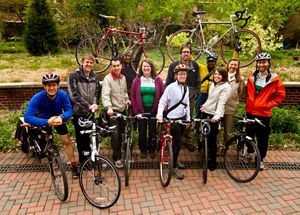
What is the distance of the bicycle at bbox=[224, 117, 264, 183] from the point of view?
4.38 meters

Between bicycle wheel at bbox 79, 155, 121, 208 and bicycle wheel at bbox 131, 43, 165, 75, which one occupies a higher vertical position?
bicycle wheel at bbox 131, 43, 165, 75

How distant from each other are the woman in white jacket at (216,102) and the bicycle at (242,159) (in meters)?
0.36

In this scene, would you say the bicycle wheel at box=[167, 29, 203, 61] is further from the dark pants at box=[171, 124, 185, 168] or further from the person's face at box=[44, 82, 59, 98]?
the person's face at box=[44, 82, 59, 98]

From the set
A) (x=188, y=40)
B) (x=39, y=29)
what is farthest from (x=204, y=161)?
(x=39, y=29)

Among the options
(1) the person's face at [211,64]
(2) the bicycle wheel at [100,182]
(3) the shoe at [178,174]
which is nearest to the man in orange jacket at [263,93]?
(1) the person's face at [211,64]

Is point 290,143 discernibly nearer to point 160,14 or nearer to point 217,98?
point 217,98

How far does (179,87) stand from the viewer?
4.20 meters

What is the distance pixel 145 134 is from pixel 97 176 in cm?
127

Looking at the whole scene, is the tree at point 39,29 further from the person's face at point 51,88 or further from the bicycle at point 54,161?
the person's face at point 51,88

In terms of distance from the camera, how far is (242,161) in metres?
4.86

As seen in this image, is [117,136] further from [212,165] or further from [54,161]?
[212,165]

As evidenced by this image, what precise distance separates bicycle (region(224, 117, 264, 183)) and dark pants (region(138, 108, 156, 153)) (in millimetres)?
1307

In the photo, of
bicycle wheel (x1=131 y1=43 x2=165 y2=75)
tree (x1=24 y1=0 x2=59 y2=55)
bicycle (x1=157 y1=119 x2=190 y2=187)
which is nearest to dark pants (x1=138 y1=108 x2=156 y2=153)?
bicycle (x1=157 y1=119 x2=190 y2=187)

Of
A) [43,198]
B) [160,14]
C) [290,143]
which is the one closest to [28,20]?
[160,14]
